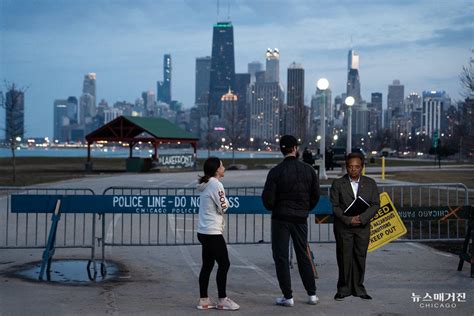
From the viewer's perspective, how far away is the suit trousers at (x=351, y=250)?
7988 millimetres

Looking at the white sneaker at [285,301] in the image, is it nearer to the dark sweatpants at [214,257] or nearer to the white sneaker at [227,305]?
the white sneaker at [227,305]

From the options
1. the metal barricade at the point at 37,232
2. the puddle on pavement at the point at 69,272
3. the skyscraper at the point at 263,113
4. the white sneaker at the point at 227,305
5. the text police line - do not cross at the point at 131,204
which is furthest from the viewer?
the skyscraper at the point at 263,113

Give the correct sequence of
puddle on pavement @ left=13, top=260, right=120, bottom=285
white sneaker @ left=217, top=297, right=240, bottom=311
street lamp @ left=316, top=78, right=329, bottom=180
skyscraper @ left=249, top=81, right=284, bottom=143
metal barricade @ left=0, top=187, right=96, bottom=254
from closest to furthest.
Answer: white sneaker @ left=217, top=297, right=240, bottom=311 < puddle on pavement @ left=13, top=260, right=120, bottom=285 < metal barricade @ left=0, top=187, right=96, bottom=254 < street lamp @ left=316, top=78, right=329, bottom=180 < skyscraper @ left=249, top=81, right=284, bottom=143

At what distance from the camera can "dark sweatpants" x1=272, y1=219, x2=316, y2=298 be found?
7902 millimetres

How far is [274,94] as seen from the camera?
171000 mm

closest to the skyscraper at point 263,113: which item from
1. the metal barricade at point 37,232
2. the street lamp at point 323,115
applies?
the street lamp at point 323,115

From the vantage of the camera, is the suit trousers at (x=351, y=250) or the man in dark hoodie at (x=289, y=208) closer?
the man in dark hoodie at (x=289, y=208)

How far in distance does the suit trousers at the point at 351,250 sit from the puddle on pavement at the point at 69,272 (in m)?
3.44

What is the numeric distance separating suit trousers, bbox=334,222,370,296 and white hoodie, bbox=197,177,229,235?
1396 millimetres

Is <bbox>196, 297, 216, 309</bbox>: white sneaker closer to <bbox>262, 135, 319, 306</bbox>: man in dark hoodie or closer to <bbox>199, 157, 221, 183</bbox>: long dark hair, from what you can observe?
<bbox>262, 135, 319, 306</bbox>: man in dark hoodie

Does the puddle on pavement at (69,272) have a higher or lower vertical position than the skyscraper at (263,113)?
lower

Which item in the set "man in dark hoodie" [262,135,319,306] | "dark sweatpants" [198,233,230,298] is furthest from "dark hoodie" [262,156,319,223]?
"dark sweatpants" [198,233,230,298]

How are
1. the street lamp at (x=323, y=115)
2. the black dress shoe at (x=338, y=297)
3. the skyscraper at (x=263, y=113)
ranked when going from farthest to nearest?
the skyscraper at (x=263, y=113)
the street lamp at (x=323, y=115)
the black dress shoe at (x=338, y=297)

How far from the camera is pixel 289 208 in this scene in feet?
25.8
